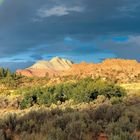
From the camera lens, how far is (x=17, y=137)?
16453 mm

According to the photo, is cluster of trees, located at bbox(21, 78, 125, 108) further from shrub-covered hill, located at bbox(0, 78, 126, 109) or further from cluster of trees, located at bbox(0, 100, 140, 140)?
cluster of trees, located at bbox(0, 100, 140, 140)

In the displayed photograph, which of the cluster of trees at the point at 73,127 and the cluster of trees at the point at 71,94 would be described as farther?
the cluster of trees at the point at 71,94

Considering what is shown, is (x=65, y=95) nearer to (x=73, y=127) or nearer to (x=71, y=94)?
(x=71, y=94)

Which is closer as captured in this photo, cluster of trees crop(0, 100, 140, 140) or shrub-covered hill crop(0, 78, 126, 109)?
cluster of trees crop(0, 100, 140, 140)

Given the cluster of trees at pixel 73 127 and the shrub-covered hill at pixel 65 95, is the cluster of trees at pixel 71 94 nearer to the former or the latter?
the shrub-covered hill at pixel 65 95

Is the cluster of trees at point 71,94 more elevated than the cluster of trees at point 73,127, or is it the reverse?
the cluster of trees at point 71,94

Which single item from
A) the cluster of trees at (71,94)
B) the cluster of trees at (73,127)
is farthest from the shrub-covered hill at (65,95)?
the cluster of trees at (73,127)

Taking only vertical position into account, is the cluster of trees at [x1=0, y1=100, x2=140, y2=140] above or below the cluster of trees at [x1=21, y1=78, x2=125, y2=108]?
below

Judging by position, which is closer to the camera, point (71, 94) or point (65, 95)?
point (71, 94)

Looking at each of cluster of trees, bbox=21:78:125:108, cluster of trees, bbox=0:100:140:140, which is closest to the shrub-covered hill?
cluster of trees, bbox=21:78:125:108

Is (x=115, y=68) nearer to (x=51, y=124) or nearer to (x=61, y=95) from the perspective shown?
(x=61, y=95)

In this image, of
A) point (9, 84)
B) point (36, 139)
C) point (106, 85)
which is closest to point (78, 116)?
point (36, 139)

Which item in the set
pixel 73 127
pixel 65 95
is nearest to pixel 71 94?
pixel 65 95

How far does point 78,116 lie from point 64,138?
Answer: 4.21 metres
